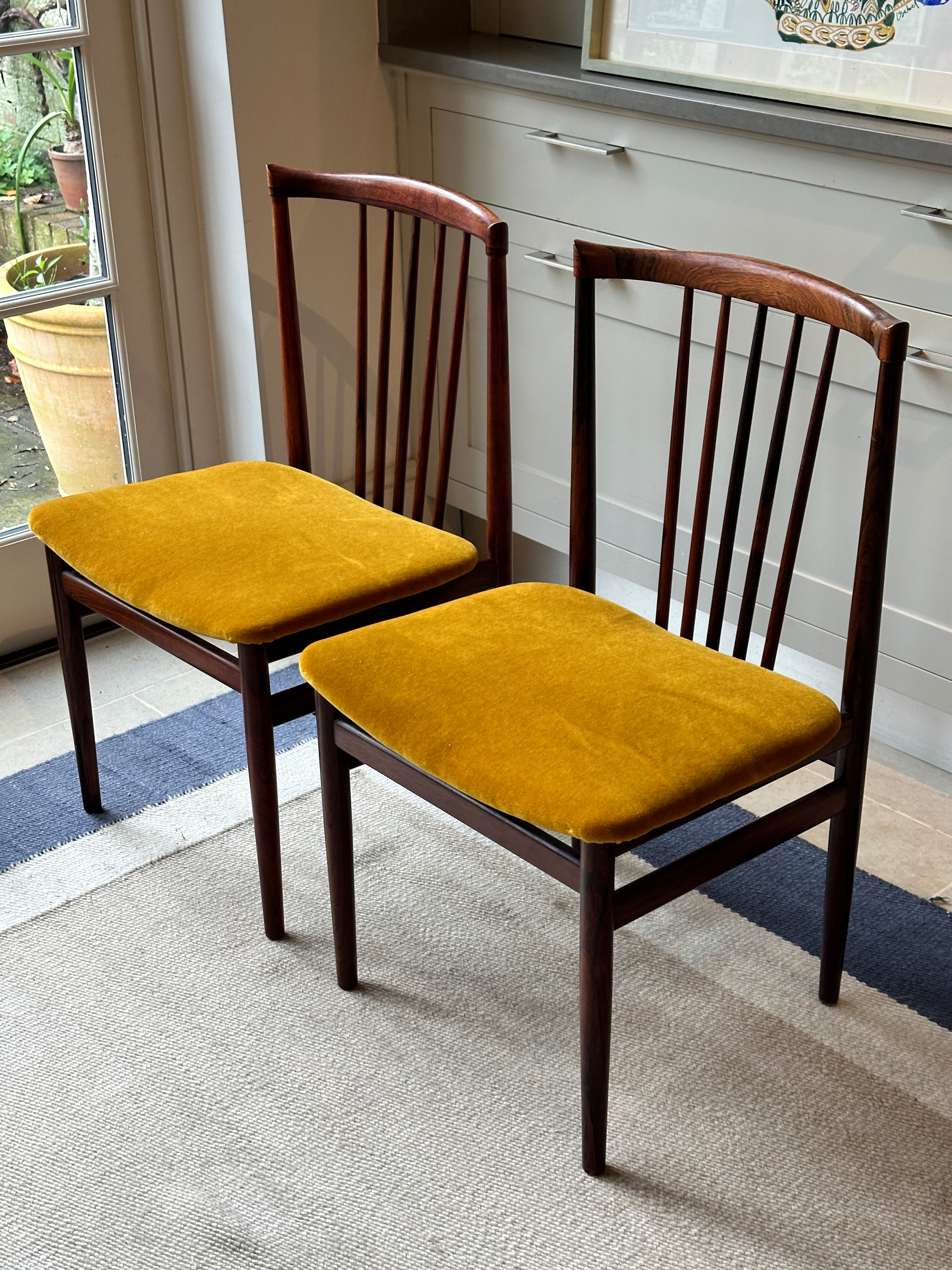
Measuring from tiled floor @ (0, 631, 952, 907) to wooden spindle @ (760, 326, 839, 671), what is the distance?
519 mm

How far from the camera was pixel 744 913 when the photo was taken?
1692 millimetres

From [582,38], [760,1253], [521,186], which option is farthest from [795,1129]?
[582,38]

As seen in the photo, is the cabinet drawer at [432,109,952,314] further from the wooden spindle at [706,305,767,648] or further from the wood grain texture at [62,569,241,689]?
the wood grain texture at [62,569,241,689]

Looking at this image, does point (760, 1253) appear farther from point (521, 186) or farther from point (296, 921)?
point (521, 186)

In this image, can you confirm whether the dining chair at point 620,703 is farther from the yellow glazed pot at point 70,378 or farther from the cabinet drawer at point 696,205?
the yellow glazed pot at point 70,378

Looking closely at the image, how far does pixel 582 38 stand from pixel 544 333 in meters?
0.48

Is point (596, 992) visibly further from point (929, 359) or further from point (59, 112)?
point (59, 112)

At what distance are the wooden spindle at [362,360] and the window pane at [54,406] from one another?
706 millimetres

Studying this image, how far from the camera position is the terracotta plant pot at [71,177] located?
2.11 meters

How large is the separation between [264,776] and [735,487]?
0.64 m

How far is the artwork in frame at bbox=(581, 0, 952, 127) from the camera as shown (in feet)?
5.28

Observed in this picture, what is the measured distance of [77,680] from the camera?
1810 millimetres

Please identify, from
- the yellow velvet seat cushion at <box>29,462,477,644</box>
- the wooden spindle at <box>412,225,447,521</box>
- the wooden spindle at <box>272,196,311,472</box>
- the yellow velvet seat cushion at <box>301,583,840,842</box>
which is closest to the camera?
the yellow velvet seat cushion at <box>301,583,840,842</box>

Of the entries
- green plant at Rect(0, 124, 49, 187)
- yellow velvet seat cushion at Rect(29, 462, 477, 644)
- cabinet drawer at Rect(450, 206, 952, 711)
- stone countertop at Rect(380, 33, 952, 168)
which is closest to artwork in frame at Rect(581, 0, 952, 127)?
stone countertop at Rect(380, 33, 952, 168)
